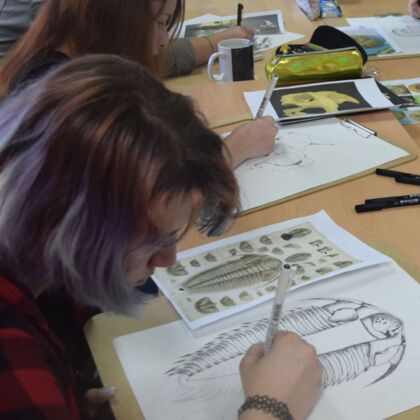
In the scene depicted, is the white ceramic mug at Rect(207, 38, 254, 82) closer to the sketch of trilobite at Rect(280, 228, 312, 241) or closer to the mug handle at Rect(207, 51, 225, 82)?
the mug handle at Rect(207, 51, 225, 82)

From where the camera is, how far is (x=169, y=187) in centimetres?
54

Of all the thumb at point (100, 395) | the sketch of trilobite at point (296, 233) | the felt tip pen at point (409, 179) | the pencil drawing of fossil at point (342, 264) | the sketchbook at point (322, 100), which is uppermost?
the sketchbook at point (322, 100)

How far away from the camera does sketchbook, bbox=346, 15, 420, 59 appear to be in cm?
158

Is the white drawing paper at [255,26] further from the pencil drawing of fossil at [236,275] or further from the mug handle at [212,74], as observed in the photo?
the pencil drawing of fossil at [236,275]

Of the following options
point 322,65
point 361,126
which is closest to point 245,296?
point 361,126

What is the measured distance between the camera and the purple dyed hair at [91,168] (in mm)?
514

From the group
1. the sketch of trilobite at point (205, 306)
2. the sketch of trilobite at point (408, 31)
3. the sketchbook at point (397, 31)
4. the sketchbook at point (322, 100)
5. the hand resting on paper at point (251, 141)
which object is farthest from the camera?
the sketch of trilobite at point (408, 31)

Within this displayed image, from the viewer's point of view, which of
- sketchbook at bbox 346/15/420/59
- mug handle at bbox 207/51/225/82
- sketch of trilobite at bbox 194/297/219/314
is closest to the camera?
sketch of trilobite at bbox 194/297/219/314

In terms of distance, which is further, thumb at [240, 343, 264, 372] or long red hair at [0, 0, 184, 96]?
long red hair at [0, 0, 184, 96]

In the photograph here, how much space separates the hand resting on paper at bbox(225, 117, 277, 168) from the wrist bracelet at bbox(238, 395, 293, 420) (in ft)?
1.83

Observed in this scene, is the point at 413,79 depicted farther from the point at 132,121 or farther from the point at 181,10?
the point at 132,121

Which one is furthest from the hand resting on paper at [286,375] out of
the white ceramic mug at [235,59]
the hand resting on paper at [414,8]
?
the hand resting on paper at [414,8]

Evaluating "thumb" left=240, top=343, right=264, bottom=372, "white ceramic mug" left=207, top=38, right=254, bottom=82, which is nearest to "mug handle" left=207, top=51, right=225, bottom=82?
"white ceramic mug" left=207, top=38, right=254, bottom=82

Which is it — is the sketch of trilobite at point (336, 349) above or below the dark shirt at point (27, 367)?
below
